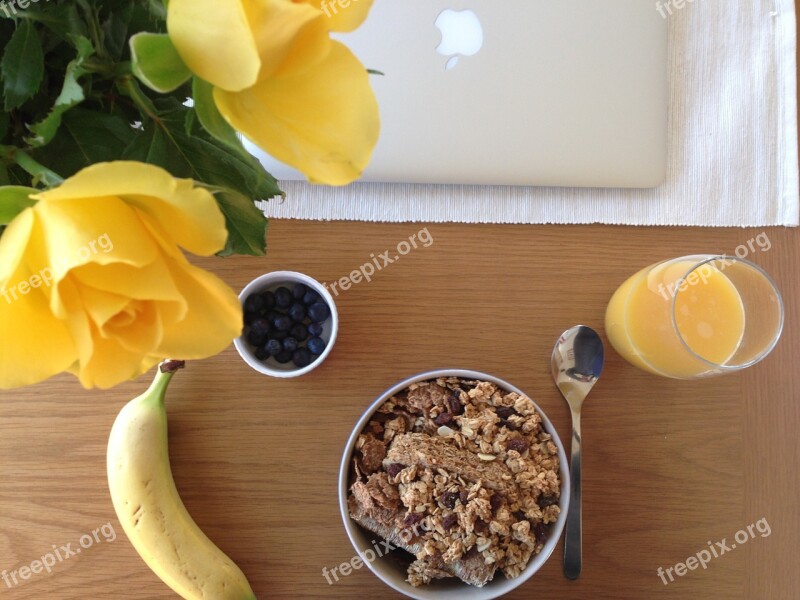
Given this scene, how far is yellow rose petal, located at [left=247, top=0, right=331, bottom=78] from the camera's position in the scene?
0.26 metres

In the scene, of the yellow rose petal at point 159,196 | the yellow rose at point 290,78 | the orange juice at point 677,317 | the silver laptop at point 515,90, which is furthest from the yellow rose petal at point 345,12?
the orange juice at point 677,317

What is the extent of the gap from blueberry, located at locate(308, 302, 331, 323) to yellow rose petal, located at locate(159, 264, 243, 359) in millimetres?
378

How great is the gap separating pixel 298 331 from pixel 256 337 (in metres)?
0.05

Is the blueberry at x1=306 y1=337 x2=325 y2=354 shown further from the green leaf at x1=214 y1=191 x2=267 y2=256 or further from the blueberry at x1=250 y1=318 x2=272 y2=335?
the green leaf at x1=214 y1=191 x2=267 y2=256

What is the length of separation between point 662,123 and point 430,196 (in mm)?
309

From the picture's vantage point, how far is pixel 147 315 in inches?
11.7

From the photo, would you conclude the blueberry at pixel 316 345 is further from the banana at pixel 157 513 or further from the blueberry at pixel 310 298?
the banana at pixel 157 513

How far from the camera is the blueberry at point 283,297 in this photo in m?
0.71

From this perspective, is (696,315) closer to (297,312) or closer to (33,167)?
(297,312)

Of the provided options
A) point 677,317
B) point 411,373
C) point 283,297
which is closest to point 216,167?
point 283,297

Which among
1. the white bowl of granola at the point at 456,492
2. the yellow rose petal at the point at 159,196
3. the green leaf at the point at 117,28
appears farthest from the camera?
the white bowl of granola at the point at 456,492

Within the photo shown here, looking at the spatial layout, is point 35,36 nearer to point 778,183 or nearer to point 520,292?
point 520,292

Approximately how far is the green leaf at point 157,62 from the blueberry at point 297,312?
0.42m

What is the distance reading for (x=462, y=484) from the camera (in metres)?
0.64
